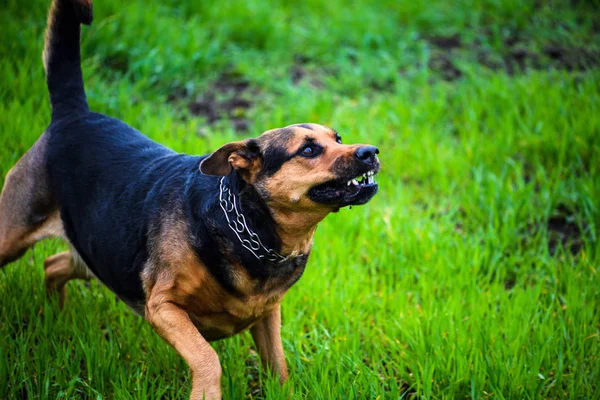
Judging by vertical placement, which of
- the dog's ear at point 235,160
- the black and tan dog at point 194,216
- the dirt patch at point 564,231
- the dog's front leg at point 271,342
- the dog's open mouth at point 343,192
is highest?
the dog's ear at point 235,160

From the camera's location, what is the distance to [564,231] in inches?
234

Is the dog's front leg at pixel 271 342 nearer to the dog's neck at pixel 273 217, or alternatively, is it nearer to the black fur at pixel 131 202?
the black fur at pixel 131 202

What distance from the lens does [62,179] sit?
420 cm

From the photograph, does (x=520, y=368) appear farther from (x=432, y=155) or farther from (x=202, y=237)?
(x=432, y=155)

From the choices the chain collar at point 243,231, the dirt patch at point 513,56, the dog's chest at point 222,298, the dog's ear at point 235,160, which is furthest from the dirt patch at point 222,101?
the dog's chest at point 222,298

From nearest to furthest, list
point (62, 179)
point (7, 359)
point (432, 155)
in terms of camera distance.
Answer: point (7, 359) → point (62, 179) → point (432, 155)

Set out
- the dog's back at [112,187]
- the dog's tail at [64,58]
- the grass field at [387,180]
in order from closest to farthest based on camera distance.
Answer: the dog's back at [112,187] → the grass field at [387,180] → the dog's tail at [64,58]

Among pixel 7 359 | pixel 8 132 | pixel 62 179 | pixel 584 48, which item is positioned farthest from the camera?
pixel 584 48

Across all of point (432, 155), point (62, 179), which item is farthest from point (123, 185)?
point (432, 155)

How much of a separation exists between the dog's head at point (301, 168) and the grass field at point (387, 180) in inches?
43.4

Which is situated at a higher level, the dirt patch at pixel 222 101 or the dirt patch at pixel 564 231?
the dirt patch at pixel 222 101

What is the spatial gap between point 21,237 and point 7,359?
83 centimetres

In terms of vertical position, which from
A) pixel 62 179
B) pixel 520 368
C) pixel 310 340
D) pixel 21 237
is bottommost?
pixel 310 340

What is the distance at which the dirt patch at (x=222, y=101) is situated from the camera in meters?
7.54
